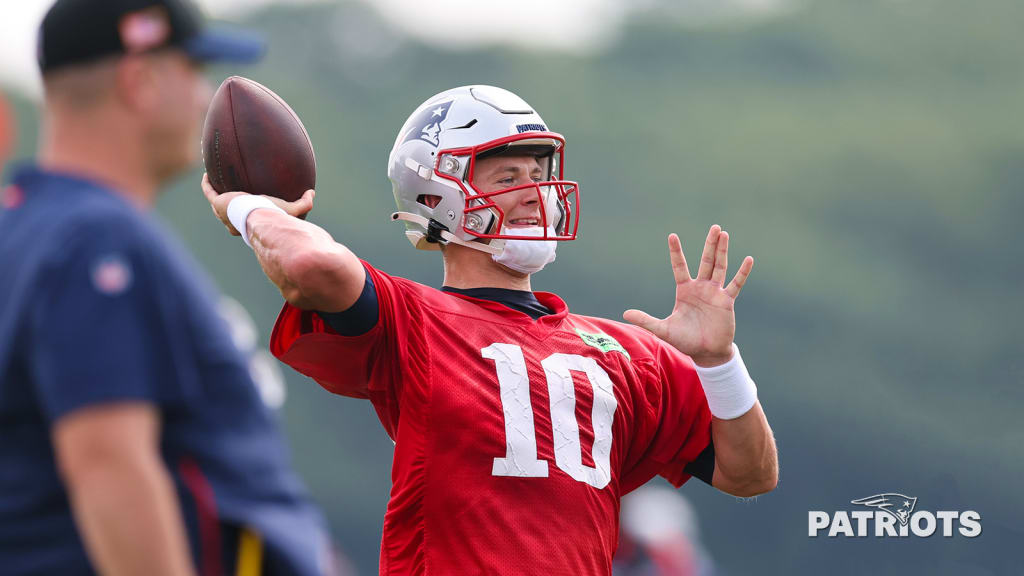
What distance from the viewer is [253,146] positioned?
3021mm

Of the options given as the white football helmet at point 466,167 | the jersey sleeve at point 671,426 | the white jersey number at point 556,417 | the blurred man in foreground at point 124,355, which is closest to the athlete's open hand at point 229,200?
the white football helmet at point 466,167

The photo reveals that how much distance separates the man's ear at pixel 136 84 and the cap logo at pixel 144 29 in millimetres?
16

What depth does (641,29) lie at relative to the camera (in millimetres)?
14922

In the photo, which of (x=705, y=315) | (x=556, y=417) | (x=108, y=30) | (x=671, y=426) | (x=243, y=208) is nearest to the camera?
(x=108, y=30)

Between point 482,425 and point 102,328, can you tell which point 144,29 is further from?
point 482,425

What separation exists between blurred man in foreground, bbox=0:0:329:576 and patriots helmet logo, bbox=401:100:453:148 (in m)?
1.50

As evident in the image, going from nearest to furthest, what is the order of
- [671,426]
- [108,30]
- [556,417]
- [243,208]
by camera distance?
1. [108,30]
2. [243,208]
3. [556,417]
4. [671,426]

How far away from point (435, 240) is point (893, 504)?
2.90m

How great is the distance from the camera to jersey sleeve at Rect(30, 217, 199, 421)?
4.93ft

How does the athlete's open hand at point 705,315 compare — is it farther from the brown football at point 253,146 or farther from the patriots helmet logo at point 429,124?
the brown football at point 253,146

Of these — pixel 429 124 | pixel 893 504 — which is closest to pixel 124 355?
pixel 429 124

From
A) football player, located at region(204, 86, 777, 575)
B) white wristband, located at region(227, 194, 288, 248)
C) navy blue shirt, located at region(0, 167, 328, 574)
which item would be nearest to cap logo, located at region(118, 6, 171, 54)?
navy blue shirt, located at region(0, 167, 328, 574)

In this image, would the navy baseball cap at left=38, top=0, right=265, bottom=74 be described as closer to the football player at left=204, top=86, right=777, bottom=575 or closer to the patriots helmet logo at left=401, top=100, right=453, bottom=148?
the football player at left=204, top=86, right=777, bottom=575

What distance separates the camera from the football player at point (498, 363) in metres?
2.82
